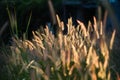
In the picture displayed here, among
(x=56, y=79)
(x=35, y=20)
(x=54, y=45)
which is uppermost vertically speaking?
(x=35, y=20)

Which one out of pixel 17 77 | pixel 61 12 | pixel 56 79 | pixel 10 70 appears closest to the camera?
pixel 56 79

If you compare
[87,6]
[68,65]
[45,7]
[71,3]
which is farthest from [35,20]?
[68,65]

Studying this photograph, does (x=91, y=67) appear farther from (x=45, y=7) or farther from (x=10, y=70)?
(x=45, y=7)

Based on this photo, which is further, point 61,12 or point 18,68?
point 61,12

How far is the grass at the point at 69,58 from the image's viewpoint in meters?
2.40

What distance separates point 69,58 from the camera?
101 inches

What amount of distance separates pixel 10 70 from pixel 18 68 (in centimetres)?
16

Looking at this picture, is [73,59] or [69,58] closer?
[69,58]

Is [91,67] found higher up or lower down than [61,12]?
lower down

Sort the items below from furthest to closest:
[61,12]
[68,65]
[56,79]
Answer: [61,12] → [56,79] → [68,65]

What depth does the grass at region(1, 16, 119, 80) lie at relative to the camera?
240 centimetres

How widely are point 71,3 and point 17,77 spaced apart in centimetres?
627

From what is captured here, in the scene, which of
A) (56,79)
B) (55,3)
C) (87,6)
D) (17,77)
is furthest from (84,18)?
(56,79)

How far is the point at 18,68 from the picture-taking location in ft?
13.0
